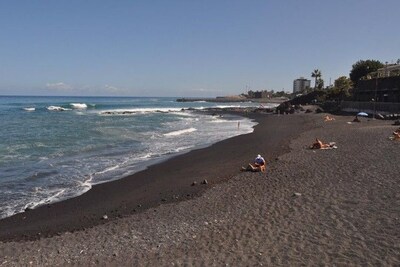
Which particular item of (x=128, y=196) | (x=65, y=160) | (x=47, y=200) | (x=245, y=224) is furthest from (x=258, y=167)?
(x=65, y=160)

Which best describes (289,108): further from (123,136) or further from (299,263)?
(299,263)

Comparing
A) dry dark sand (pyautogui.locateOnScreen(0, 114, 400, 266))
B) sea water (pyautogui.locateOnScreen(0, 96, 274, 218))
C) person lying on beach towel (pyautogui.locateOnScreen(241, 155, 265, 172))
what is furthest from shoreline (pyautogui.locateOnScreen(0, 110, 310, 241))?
sea water (pyautogui.locateOnScreen(0, 96, 274, 218))

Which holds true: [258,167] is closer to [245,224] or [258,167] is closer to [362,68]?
[245,224]

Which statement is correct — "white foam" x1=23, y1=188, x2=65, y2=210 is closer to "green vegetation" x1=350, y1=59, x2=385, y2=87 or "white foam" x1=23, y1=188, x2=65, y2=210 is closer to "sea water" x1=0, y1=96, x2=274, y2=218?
"sea water" x1=0, y1=96, x2=274, y2=218

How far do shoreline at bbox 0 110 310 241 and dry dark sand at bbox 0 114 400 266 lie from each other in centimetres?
6

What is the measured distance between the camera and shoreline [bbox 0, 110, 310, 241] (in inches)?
395

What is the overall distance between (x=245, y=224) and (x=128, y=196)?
5.26 m

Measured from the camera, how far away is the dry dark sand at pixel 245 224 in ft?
24.0

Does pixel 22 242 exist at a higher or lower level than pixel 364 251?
lower

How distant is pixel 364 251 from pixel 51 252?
20.5 ft

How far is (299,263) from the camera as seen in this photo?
6.82 metres

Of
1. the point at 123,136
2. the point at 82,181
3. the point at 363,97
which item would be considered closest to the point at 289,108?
the point at 363,97

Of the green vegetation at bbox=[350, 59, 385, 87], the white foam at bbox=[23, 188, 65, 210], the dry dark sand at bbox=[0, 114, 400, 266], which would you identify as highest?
the green vegetation at bbox=[350, 59, 385, 87]

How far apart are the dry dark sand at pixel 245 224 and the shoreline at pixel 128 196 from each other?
58 mm
